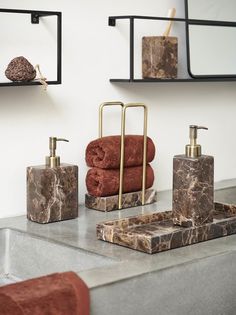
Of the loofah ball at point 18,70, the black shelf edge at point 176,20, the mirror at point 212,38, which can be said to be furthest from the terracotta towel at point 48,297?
the mirror at point 212,38

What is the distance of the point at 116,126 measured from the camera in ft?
7.16

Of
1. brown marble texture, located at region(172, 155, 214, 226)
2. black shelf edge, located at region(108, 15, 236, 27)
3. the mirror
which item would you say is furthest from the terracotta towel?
the mirror

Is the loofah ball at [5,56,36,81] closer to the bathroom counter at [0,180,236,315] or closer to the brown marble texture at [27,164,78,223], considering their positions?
the brown marble texture at [27,164,78,223]

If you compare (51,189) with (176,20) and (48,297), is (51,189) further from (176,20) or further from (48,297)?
(176,20)

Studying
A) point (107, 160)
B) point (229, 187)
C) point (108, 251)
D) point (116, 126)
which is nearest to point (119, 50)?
point (116, 126)

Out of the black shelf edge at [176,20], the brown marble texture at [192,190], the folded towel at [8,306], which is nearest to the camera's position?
the folded towel at [8,306]

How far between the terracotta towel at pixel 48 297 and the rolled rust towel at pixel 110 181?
0.69 m

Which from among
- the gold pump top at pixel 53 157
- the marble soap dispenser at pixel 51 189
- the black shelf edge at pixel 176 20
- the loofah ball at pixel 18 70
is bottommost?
the marble soap dispenser at pixel 51 189

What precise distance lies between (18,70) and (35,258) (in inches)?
18.6

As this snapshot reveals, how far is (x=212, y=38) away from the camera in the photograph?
2395mm

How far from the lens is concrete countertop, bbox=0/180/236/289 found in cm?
141

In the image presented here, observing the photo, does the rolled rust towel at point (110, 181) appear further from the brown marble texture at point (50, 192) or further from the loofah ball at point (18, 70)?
the loofah ball at point (18, 70)

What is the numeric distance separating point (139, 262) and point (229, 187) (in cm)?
90

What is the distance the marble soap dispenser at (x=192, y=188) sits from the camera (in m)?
1.71
